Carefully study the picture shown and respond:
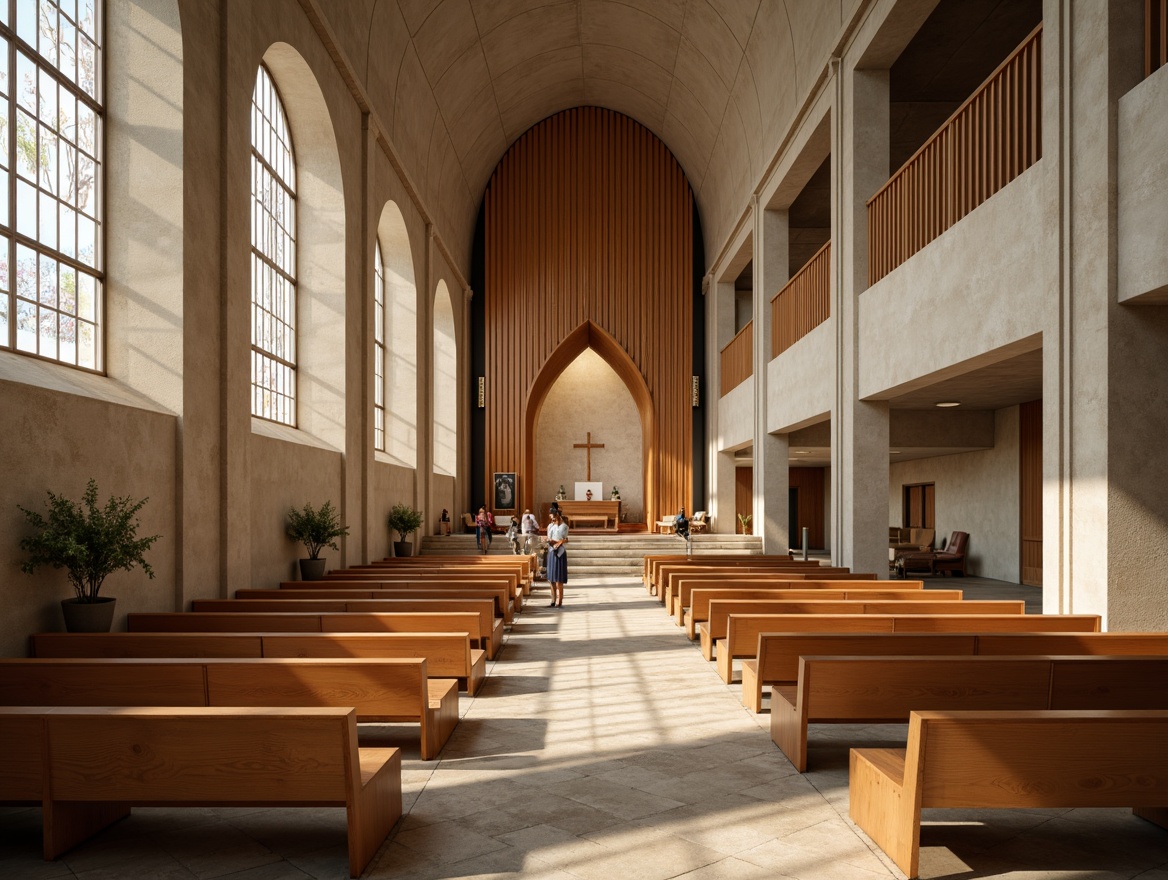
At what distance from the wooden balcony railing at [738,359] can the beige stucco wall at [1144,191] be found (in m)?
10.2

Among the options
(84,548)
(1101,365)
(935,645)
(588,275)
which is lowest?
(935,645)

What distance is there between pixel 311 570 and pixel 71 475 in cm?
425

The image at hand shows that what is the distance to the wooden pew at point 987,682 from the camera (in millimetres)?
3975

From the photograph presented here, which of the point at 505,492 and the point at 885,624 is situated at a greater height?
the point at 505,492

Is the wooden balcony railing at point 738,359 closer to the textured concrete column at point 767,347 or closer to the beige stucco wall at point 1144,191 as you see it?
the textured concrete column at point 767,347

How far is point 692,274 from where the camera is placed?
70.0 feet

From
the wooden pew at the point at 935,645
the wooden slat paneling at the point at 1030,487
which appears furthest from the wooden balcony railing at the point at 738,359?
the wooden pew at the point at 935,645

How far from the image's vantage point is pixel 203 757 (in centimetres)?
308

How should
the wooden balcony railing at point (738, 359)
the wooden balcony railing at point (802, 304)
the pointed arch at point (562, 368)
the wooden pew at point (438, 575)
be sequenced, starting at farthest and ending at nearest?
the pointed arch at point (562, 368), the wooden balcony railing at point (738, 359), the wooden balcony railing at point (802, 304), the wooden pew at point (438, 575)

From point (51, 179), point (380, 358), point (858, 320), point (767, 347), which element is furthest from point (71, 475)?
point (767, 347)

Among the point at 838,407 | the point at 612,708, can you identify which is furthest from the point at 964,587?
the point at 612,708

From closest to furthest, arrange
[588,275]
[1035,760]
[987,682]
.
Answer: [1035,760] → [987,682] → [588,275]

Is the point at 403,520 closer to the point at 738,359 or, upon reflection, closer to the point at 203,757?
the point at 738,359

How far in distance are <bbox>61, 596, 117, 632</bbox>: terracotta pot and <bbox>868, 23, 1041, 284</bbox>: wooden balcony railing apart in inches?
281
